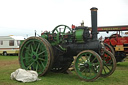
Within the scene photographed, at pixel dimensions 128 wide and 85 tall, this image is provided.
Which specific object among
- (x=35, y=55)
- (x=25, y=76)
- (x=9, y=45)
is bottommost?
(x=25, y=76)

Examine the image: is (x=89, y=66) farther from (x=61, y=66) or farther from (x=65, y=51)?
(x=61, y=66)

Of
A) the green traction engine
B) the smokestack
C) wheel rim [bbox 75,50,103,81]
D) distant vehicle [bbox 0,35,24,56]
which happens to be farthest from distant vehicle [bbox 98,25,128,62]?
distant vehicle [bbox 0,35,24,56]

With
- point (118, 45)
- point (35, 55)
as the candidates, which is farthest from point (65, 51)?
point (118, 45)

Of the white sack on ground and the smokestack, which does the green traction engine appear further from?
the white sack on ground

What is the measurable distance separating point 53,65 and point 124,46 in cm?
687

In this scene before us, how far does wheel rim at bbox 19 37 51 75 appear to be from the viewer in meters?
7.83

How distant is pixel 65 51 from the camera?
8.11 m

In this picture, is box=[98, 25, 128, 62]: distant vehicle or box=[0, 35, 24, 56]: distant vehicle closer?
box=[98, 25, 128, 62]: distant vehicle

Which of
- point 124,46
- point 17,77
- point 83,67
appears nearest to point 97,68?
point 83,67

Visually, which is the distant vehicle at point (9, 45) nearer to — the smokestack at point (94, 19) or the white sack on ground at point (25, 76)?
the white sack on ground at point (25, 76)

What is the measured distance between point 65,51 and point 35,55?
133 centimetres

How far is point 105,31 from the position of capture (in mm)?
15789

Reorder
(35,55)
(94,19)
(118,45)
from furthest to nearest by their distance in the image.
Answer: (118,45) < (35,55) < (94,19)

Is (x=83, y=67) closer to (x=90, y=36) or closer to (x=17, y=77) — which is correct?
(x=90, y=36)
